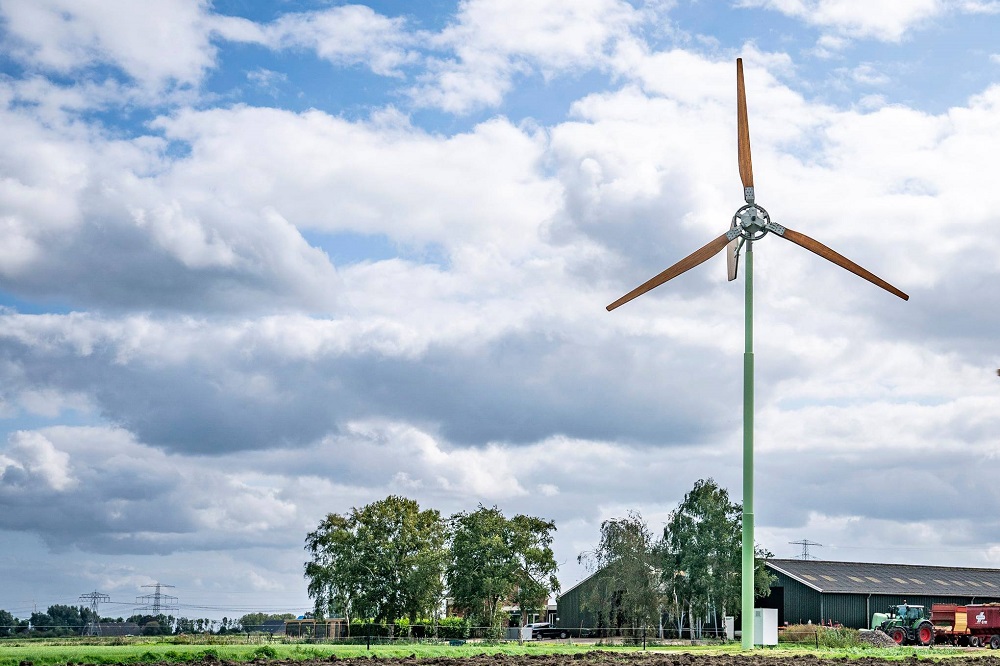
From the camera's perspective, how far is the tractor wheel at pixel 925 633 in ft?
214

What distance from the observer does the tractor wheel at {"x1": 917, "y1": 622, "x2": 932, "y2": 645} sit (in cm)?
6512

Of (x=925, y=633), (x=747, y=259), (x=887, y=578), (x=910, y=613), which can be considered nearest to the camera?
(x=747, y=259)

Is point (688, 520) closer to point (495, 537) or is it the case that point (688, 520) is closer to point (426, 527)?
point (495, 537)

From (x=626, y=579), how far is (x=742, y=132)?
35.6m

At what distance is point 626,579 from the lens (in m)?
72.4

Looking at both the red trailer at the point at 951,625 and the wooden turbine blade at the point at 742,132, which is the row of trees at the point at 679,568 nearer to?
the red trailer at the point at 951,625

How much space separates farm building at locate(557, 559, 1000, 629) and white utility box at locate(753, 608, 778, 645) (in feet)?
64.5

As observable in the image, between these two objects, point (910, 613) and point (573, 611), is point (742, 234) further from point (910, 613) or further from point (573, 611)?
point (573, 611)

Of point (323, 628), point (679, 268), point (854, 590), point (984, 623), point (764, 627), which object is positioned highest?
point (679, 268)

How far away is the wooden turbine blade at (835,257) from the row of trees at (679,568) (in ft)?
101

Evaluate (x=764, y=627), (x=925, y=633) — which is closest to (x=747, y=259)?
(x=764, y=627)

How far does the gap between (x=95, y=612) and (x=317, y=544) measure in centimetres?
2094

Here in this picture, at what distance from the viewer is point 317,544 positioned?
75.9 meters

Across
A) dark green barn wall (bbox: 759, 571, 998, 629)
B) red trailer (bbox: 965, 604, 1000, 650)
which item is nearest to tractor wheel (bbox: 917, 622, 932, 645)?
red trailer (bbox: 965, 604, 1000, 650)
